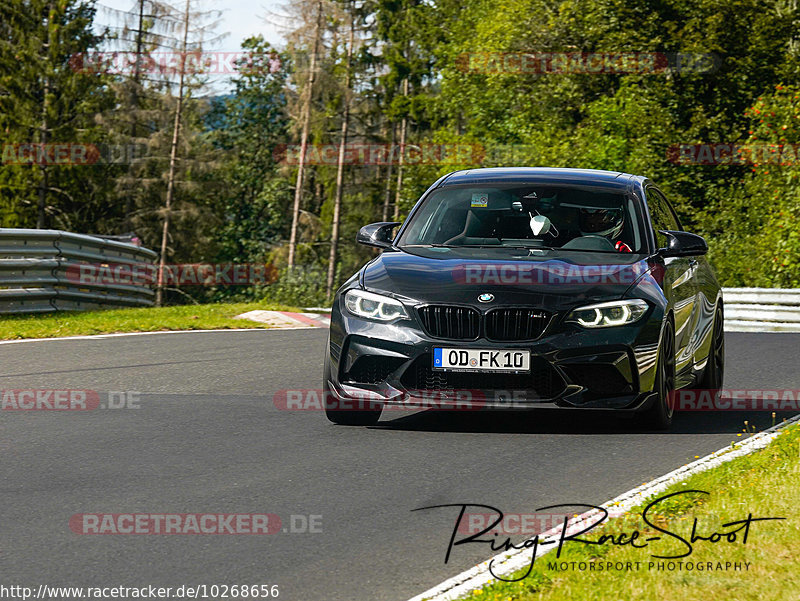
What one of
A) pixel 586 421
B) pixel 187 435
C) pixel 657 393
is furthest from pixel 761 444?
pixel 187 435

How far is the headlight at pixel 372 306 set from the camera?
316 inches

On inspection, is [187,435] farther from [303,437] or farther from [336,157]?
[336,157]

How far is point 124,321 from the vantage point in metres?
17.3

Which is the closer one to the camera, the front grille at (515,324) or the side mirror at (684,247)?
the front grille at (515,324)

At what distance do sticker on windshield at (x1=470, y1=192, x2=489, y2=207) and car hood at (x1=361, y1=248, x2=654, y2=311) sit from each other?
32.5 inches

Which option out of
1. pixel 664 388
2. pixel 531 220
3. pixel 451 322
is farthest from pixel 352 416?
pixel 664 388

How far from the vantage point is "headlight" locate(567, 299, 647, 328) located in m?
7.86

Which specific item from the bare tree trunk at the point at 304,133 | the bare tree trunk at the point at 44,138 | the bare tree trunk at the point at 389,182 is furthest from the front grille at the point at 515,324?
the bare tree trunk at the point at 389,182

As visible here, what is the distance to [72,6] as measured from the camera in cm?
5975

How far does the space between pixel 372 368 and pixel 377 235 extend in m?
1.59

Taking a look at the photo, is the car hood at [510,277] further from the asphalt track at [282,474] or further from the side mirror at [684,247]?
the asphalt track at [282,474]

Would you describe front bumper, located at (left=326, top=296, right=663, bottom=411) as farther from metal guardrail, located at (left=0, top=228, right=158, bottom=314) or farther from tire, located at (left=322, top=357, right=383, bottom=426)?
metal guardrail, located at (left=0, top=228, right=158, bottom=314)

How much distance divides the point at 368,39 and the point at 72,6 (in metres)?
14.3

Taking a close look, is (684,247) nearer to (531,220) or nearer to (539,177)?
(531,220)
